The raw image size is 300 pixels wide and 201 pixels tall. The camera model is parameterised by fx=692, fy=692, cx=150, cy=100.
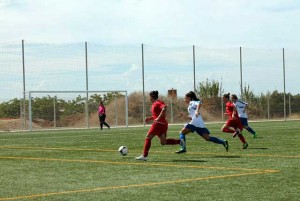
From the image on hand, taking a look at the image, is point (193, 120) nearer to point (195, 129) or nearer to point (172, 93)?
point (195, 129)

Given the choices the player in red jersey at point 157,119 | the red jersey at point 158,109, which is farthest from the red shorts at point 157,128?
the red jersey at point 158,109

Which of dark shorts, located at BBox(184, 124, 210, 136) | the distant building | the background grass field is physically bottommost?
the background grass field

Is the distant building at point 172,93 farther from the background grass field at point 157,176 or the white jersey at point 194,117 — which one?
the white jersey at point 194,117

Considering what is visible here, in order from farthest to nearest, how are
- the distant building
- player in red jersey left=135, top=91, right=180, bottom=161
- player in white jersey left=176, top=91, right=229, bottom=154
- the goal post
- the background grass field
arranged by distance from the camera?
the distant building, the goal post, player in white jersey left=176, top=91, right=229, bottom=154, player in red jersey left=135, top=91, right=180, bottom=161, the background grass field

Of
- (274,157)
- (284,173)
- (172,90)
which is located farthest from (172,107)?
(284,173)

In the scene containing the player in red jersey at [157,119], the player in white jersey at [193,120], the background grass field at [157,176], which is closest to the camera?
the background grass field at [157,176]

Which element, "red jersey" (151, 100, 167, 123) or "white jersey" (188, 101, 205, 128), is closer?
"red jersey" (151, 100, 167, 123)

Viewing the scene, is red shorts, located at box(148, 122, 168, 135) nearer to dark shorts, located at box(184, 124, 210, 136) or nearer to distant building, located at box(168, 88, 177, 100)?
dark shorts, located at box(184, 124, 210, 136)

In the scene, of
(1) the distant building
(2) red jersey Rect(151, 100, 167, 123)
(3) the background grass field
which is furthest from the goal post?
(2) red jersey Rect(151, 100, 167, 123)

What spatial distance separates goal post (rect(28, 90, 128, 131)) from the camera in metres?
48.9

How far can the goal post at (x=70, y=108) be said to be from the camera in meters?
48.9

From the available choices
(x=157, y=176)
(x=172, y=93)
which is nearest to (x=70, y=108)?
(x=172, y=93)

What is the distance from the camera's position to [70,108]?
168 feet

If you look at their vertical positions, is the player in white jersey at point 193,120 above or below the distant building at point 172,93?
below
